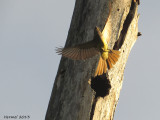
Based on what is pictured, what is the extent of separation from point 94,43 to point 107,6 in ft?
1.28

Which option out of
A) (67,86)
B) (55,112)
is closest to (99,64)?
(67,86)

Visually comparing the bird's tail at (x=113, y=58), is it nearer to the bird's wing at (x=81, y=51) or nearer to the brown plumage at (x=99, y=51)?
the brown plumage at (x=99, y=51)

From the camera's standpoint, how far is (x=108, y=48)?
342cm

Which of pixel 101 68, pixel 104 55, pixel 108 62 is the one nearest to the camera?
pixel 101 68

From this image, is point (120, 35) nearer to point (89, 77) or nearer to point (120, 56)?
point (120, 56)

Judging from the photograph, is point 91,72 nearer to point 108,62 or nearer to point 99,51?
point 108,62

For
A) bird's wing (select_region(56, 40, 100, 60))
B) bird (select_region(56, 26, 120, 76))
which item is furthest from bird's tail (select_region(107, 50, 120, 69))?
bird's wing (select_region(56, 40, 100, 60))

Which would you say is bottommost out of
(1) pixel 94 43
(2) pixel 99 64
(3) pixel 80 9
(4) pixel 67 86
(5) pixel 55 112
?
(5) pixel 55 112

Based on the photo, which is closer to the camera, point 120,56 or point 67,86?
point 67,86

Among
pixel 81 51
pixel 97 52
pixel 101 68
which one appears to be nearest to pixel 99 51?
pixel 97 52

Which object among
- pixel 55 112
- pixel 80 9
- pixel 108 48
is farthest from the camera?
pixel 80 9

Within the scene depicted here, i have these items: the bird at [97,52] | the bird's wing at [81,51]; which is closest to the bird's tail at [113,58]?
the bird at [97,52]

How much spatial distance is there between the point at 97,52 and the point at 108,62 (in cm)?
27

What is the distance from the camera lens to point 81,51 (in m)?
3.41
